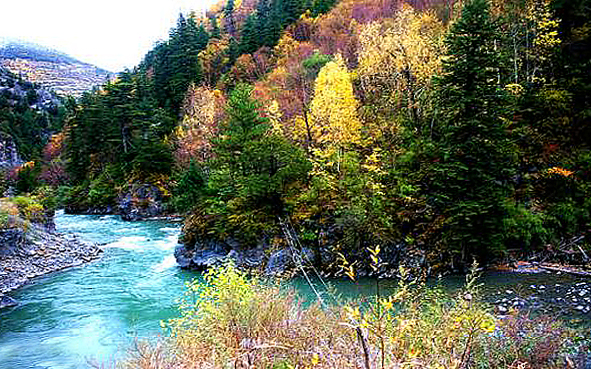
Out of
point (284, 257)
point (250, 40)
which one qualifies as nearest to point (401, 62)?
point (284, 257)

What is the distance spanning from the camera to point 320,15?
127 ft

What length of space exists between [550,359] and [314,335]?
3792 millimetres

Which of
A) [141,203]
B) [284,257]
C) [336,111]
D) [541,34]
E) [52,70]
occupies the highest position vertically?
[52,70]

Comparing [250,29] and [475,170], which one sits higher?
[250,29]

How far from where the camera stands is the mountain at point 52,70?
151 meters

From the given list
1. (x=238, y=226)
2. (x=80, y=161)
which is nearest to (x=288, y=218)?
(x=238, y=226)

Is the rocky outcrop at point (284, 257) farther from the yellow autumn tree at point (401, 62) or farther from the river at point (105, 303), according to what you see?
the yellow autumn tree at point (401, 62)

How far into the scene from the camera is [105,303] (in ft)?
50.3

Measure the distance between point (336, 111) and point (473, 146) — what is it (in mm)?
6761

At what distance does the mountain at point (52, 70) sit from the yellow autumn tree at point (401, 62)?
14787 cm

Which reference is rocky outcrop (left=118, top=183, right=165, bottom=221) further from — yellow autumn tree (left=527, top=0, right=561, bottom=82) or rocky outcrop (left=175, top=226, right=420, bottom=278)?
yellow autumn tree (left=527, top=0, right=561, bottom=82)

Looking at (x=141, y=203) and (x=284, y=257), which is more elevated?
(x=284, y=257)

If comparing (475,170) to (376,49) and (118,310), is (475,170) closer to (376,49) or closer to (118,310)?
(376,49)

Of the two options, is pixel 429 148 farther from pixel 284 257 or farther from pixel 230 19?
pixel 230 19
